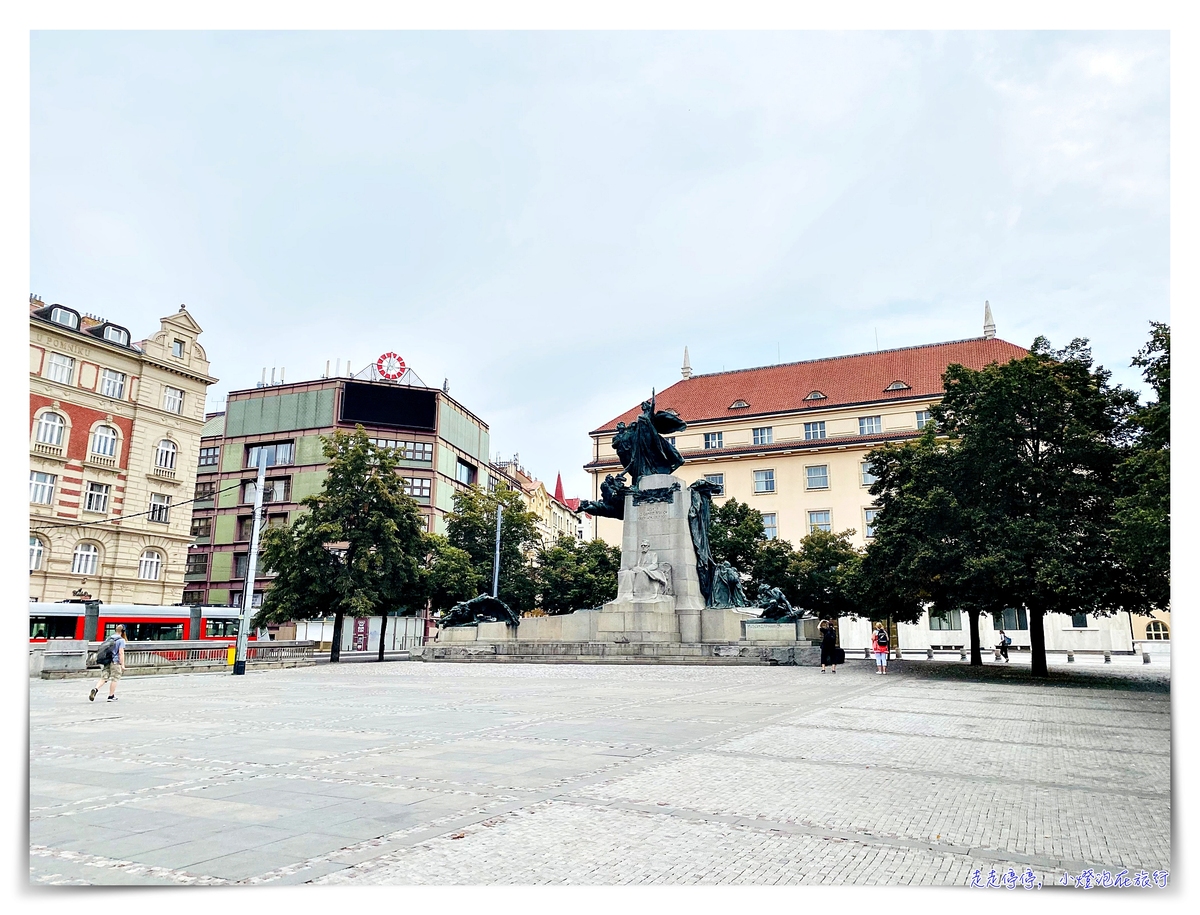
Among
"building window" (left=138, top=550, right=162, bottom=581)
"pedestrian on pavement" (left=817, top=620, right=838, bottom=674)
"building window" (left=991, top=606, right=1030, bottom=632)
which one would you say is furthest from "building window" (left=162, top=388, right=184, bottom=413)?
"building window" (left=991, top=606, right=1030, bottom=632)

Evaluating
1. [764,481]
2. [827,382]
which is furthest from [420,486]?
[827,382]

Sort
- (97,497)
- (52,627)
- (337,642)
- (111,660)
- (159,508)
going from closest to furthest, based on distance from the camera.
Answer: (111,660) → (52,627) → (337,642) → (97,497) → (159,508)

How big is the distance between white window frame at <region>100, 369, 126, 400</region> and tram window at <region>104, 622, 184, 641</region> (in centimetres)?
1223

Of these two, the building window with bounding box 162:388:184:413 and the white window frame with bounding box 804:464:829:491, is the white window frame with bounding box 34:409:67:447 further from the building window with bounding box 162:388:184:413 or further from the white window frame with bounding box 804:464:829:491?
the white window frame with bounding box 804:464:829:491

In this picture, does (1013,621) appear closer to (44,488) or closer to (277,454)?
(277,454)

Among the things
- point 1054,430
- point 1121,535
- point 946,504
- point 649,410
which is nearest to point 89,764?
point 1121,535

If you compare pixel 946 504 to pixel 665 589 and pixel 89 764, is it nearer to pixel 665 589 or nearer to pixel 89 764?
pixel 665 589

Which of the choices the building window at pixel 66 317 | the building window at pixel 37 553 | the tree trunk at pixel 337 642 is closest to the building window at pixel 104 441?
the building window at pixel 37 553

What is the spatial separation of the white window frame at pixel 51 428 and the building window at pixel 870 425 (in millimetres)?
47665

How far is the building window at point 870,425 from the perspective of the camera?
5750 cm

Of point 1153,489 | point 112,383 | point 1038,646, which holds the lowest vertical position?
point 1038,646

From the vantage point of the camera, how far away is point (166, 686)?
59.3 ft

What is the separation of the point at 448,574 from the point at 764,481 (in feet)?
93.2

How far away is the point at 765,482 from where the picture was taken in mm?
59812
